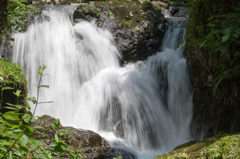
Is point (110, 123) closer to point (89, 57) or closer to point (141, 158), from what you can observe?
point (141, 158)

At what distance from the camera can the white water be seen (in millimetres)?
6652

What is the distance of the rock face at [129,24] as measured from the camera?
9867 mm

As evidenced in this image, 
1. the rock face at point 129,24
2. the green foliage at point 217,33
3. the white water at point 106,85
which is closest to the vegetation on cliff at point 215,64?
the green foliage at point 217,33

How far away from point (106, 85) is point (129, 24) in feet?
14.1

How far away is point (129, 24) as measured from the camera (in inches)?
409

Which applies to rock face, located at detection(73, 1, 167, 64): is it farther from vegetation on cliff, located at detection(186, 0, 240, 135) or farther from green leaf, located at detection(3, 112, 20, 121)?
green leaf, located at detection(3, 112, 20, 121)

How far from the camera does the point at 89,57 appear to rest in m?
8.81

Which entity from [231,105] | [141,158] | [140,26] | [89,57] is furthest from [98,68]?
[231,105]

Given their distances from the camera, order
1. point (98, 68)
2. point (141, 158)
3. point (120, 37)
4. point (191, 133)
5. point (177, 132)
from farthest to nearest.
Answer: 1. point (120, 37)
2. point (98, 68)
3. point (177, 132)
4. point (191, 133)
5. point (141, 158)

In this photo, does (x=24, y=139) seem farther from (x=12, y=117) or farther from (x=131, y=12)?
(x=131, y=12)

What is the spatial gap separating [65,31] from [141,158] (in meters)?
6.55

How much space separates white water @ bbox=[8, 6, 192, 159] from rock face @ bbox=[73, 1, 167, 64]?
52 cm

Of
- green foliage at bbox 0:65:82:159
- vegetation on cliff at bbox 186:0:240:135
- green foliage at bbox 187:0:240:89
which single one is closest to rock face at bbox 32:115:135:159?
vegetation on cliff at bbox 186:0:240:135

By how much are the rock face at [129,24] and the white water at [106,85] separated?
521 mm
